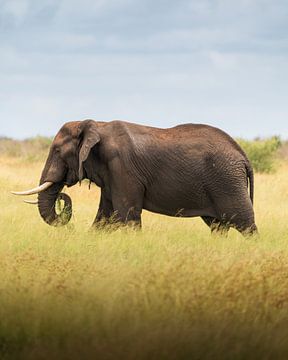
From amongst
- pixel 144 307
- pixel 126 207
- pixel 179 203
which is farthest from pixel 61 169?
pixel 144 307

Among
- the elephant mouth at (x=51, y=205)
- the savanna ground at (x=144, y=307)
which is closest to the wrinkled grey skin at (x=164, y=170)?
the elephant mouth at (x=51, y=205)

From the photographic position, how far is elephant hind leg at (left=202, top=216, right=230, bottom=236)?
11242 millimetres

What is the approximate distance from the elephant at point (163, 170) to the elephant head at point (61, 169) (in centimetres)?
1

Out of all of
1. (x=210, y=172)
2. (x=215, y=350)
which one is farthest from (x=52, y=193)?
(x=215, y=350)

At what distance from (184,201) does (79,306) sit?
5471 mm

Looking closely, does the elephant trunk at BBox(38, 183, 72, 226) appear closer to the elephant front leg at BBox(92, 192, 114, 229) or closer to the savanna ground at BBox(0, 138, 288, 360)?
the elephant front leg at BBox(92, 192, 114, 229)

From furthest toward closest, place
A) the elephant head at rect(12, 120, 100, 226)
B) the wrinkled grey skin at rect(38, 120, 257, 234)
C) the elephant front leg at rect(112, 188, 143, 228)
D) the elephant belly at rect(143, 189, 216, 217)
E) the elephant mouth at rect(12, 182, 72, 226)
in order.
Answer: the elephant mouth at rect(12, 182, 72, 226), the elephant head at rect(12, 120, 100, 226), the elephant belly at rect(143, 189, 216, 217), the wrinkled grey skin at rect(38, 120, 257, 234), the elephant front leg at rect(112, 188, 143, 228)

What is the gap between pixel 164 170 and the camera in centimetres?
1125

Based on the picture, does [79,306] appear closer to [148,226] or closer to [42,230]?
[42,230]

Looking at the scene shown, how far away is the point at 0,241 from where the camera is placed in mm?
10141

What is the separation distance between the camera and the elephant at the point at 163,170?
36.2ft

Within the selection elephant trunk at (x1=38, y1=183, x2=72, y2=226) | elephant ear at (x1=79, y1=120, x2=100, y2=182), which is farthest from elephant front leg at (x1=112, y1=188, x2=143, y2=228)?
elephant trunk at (x1=38, y1=183, x2=72, y2=226)

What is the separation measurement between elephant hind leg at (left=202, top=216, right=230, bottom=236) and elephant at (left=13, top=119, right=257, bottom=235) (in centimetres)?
3

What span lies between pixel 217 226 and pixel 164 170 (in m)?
1.13
